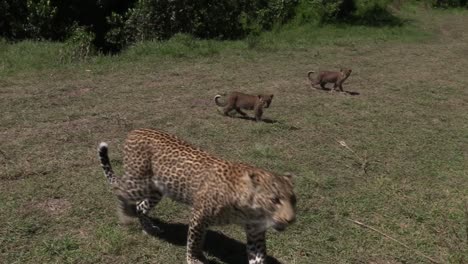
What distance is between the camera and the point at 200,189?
5.03m

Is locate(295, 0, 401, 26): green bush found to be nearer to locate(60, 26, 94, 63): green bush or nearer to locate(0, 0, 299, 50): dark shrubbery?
locate(0, 0, 299, 50): dark shrubbery

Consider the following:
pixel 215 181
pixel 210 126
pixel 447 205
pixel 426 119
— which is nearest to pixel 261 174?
pixel 215 181

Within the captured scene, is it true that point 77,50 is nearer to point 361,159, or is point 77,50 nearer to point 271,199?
point 361,159

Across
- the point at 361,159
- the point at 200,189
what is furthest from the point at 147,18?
the point at 200,189

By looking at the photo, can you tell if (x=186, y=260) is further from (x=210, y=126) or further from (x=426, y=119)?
(x=426, y=119)

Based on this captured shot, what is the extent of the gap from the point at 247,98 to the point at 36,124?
3622 millimetres

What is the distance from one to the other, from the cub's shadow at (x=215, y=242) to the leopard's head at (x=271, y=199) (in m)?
1.16

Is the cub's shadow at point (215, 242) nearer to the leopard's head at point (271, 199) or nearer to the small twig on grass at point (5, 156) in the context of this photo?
the leopard's head at point (271, 199)

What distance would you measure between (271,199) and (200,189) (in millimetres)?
850

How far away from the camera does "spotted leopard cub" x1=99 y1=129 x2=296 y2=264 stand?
4488 mm

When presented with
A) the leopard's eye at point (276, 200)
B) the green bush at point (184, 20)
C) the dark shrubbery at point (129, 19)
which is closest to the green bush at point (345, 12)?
the dark shrubbery at point (129, 19)

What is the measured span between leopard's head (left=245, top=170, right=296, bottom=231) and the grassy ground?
4.14 ft

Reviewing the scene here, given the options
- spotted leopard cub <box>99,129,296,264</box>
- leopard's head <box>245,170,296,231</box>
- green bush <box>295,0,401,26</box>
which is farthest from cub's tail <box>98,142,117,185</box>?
green bush <box>295,0,401,26</box>

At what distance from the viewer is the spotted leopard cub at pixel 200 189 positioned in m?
4.49
